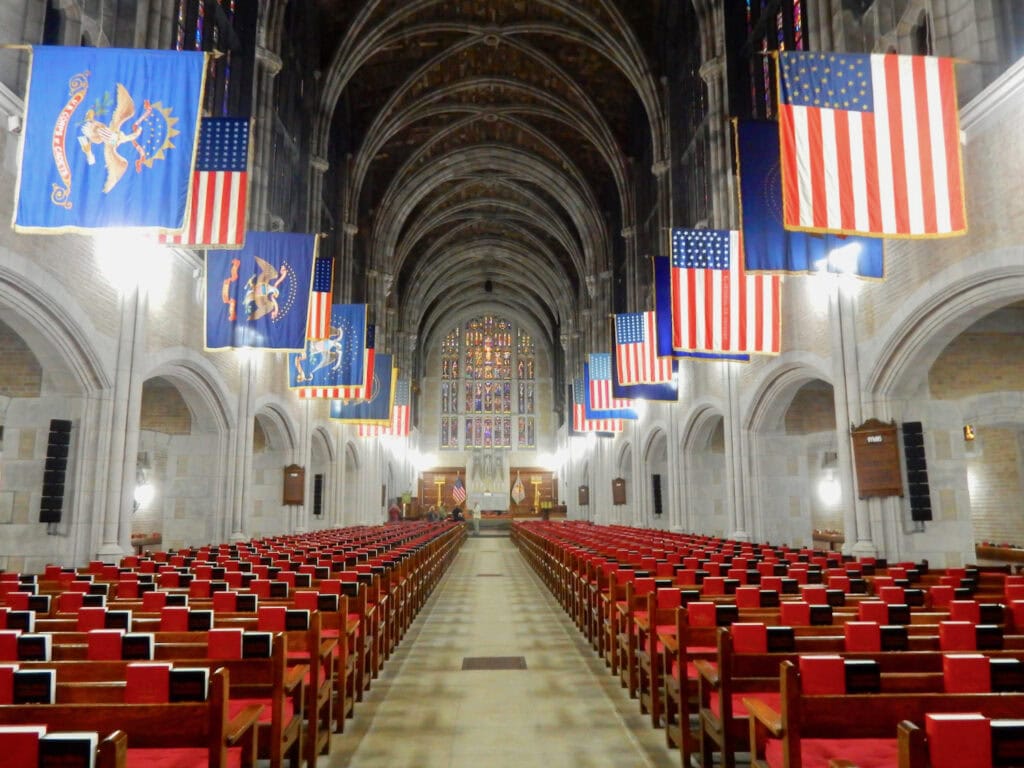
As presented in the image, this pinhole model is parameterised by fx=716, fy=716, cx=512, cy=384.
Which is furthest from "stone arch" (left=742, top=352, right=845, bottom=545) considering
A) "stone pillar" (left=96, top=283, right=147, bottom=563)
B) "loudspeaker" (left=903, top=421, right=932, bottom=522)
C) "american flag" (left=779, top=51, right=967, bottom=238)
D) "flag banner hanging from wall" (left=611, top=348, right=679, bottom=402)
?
"stone pillar" (left=96, top=283, right=147, bottom=563)

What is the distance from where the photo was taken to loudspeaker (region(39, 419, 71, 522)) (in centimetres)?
1078

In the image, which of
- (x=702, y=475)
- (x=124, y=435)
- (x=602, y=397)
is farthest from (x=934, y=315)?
(x=602, y=397)

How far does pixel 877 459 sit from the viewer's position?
11047 mm

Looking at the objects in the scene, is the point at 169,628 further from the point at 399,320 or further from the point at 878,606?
the point at 399,320

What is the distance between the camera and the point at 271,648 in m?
4.02

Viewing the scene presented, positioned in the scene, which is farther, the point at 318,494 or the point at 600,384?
the point at 318,494

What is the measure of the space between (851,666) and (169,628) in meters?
4.21

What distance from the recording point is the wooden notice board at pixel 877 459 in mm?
10836

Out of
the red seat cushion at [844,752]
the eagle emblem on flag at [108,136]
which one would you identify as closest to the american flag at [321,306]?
the eagle emblem on flag at [108,136]

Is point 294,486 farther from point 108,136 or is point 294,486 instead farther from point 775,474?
point 108,136

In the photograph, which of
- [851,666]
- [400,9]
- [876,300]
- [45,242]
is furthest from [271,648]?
[400,9]

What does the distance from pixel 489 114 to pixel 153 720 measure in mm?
33837

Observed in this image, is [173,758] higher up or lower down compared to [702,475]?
lower down

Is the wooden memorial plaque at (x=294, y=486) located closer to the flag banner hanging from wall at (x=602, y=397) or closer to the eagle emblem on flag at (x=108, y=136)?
the flag banner hanging from wall at (x=602, y=397)
